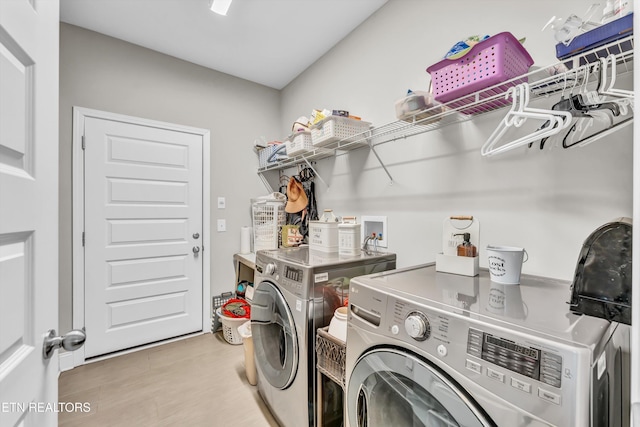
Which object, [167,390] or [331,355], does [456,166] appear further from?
[167,390]

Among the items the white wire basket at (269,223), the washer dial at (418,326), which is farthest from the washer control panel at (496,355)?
the white wire basket at (269,223)

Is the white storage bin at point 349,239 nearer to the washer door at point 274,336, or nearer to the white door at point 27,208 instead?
the washer door at point 274,336

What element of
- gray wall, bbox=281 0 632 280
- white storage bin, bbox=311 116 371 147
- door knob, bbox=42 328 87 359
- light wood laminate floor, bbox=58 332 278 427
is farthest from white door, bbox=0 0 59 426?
gray wall, bbox=281 0 632 280

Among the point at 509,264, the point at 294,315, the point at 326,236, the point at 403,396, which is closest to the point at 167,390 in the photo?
the point at 294,315

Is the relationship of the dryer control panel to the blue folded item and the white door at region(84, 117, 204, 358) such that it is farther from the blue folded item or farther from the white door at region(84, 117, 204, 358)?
the white door at region(84, 117, 204, 358)

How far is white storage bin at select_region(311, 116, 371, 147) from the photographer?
177cm

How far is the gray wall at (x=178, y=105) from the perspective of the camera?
2.16 metres

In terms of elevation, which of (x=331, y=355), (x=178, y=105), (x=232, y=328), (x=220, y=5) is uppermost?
(x=220, y=5)

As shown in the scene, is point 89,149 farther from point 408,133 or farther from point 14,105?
point 408,133

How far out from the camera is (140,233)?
7.96 feet

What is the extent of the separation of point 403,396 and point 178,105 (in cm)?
289

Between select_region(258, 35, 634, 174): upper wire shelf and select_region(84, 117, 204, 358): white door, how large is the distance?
5.30 feet

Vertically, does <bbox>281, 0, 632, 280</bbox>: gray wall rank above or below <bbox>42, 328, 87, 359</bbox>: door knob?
above

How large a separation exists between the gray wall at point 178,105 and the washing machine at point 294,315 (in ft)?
4.27
